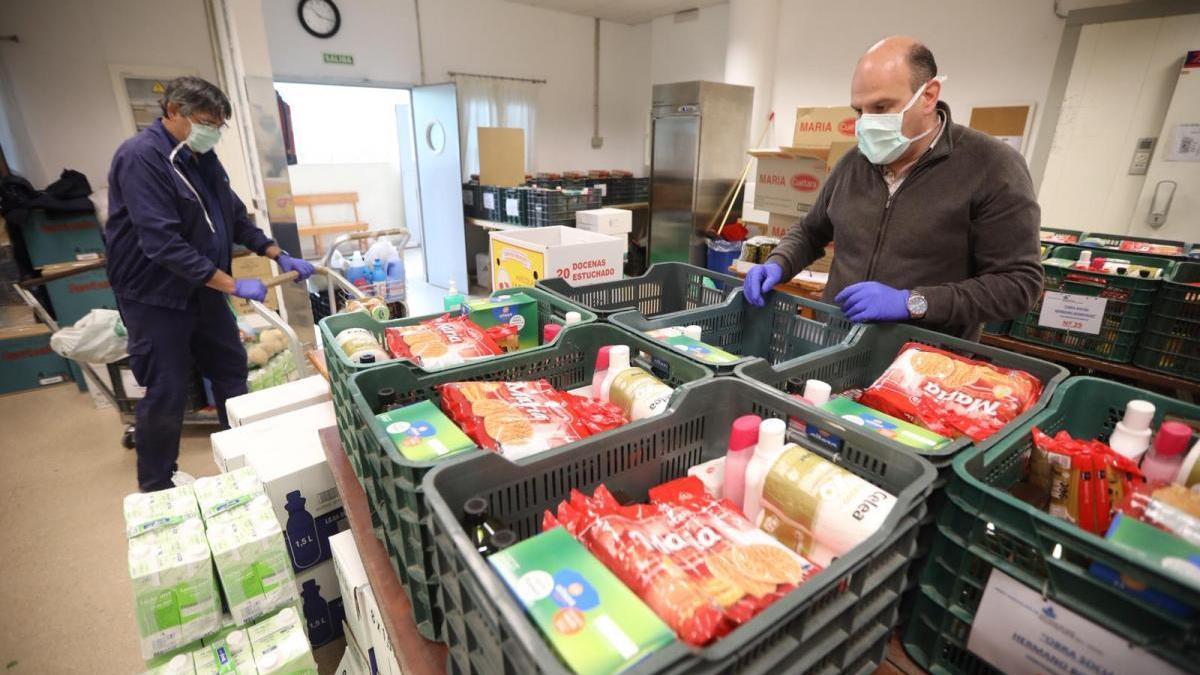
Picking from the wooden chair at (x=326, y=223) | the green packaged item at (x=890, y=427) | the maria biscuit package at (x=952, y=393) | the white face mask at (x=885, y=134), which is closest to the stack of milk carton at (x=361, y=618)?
the green packaged item at (x=890, y=427)

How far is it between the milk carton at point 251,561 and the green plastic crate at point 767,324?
42.4 inches

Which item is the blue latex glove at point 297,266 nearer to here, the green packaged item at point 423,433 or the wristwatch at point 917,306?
the green packaged item at point 423,433

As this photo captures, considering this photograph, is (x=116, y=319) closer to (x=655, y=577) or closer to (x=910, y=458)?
(x=655, y=577)

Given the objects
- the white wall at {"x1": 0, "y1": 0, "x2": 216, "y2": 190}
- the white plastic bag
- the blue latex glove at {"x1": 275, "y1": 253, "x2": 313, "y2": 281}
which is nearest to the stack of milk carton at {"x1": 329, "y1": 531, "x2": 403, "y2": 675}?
the blue latex glove at {"x1": 275, "y1": 253, "x2": 313, "y2": 281}

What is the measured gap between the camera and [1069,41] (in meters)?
3.84

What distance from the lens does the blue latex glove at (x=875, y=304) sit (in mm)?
1335

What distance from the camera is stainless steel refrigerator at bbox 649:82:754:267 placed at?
5340mm

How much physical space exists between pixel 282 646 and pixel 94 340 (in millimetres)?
2379

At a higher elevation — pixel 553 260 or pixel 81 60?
pixel 81 60

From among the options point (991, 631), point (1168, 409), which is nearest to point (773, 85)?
point (1168, 409)

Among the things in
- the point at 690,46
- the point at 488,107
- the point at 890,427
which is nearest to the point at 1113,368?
the point at 890,427

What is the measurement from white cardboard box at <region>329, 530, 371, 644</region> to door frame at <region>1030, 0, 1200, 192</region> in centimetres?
478

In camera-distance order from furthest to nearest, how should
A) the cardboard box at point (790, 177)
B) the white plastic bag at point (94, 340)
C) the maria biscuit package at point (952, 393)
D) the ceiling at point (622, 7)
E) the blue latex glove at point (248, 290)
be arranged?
the ceiling at point (622, 7)
the cardboard box at point (790, 177)
the white plastic bag at point (94, 340)
the blue latex glove at point (248, 290)
the maria biscuit package at point (952, 393)

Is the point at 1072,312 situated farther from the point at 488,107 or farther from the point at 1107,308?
the point at 488,107
